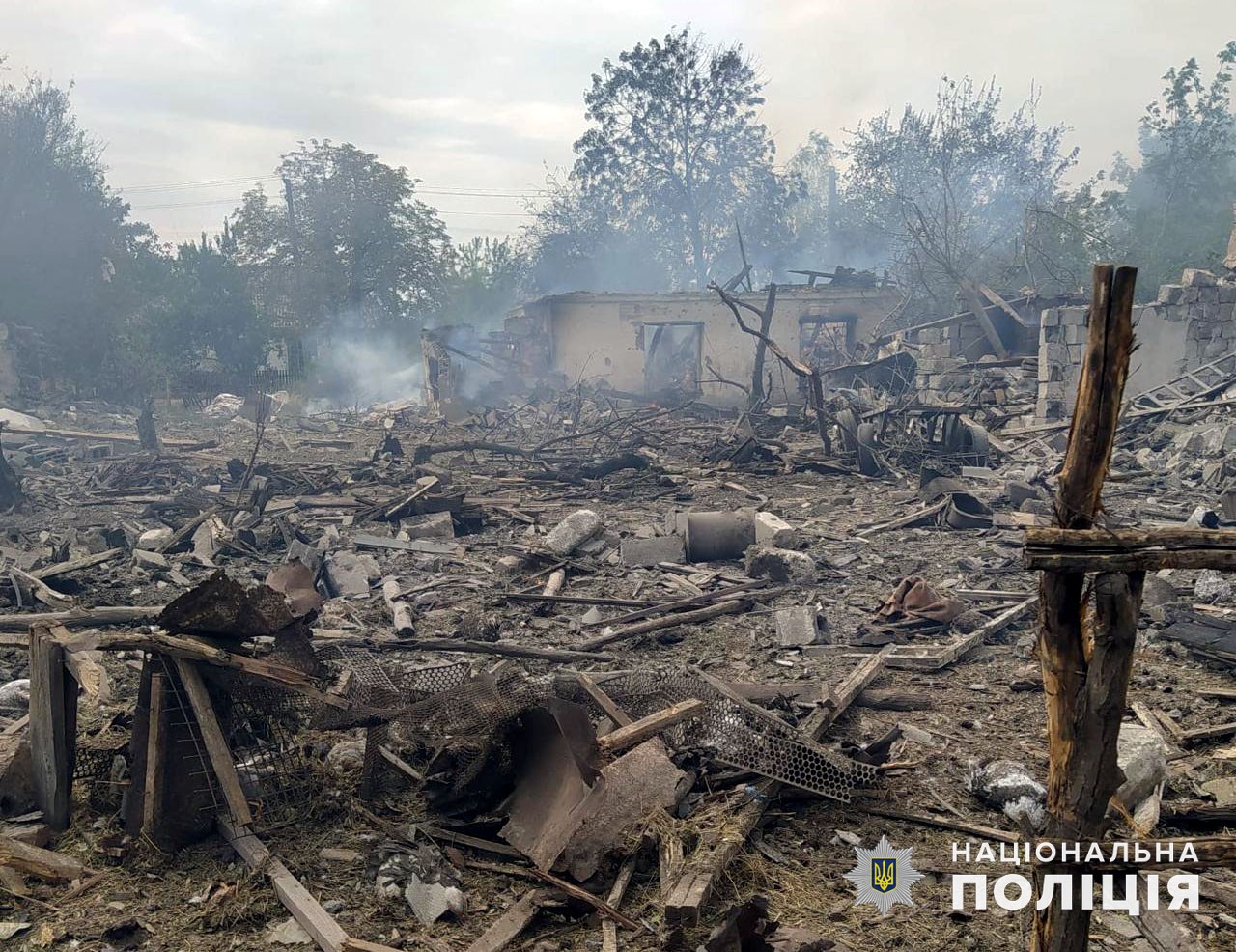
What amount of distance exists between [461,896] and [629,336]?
26500 millimetres

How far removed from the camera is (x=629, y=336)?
A: 29469mm

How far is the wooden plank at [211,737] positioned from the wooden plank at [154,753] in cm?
11

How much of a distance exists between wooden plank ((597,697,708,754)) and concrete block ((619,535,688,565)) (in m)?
4.96

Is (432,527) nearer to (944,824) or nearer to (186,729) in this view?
(186,729)

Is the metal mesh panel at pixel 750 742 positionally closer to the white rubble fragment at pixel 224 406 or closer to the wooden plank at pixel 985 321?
the wooden plank at pixel 985 321

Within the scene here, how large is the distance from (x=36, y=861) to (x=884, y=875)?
154 inches

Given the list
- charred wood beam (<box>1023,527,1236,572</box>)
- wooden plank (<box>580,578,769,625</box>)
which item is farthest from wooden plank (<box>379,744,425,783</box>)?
charred wood beam (<box>1023,527,1236,572</box>)

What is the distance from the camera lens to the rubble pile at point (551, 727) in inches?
149

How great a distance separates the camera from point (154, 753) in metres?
4.20

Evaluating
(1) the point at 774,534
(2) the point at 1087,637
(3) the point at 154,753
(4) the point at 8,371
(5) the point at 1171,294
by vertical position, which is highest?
(5) the point at 1171,294

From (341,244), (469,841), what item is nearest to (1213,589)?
(469,841)

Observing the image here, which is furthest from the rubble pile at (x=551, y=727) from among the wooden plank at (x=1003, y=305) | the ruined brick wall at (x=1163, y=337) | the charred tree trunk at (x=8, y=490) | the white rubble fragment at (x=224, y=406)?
the white rubble fragment at (x=224, y=406)

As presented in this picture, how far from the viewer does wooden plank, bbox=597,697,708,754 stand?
14.1 ft

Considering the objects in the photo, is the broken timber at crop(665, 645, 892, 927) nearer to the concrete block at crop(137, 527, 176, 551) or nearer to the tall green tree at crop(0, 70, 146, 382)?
the concrete block at crop(137, 527, 176, 551)
